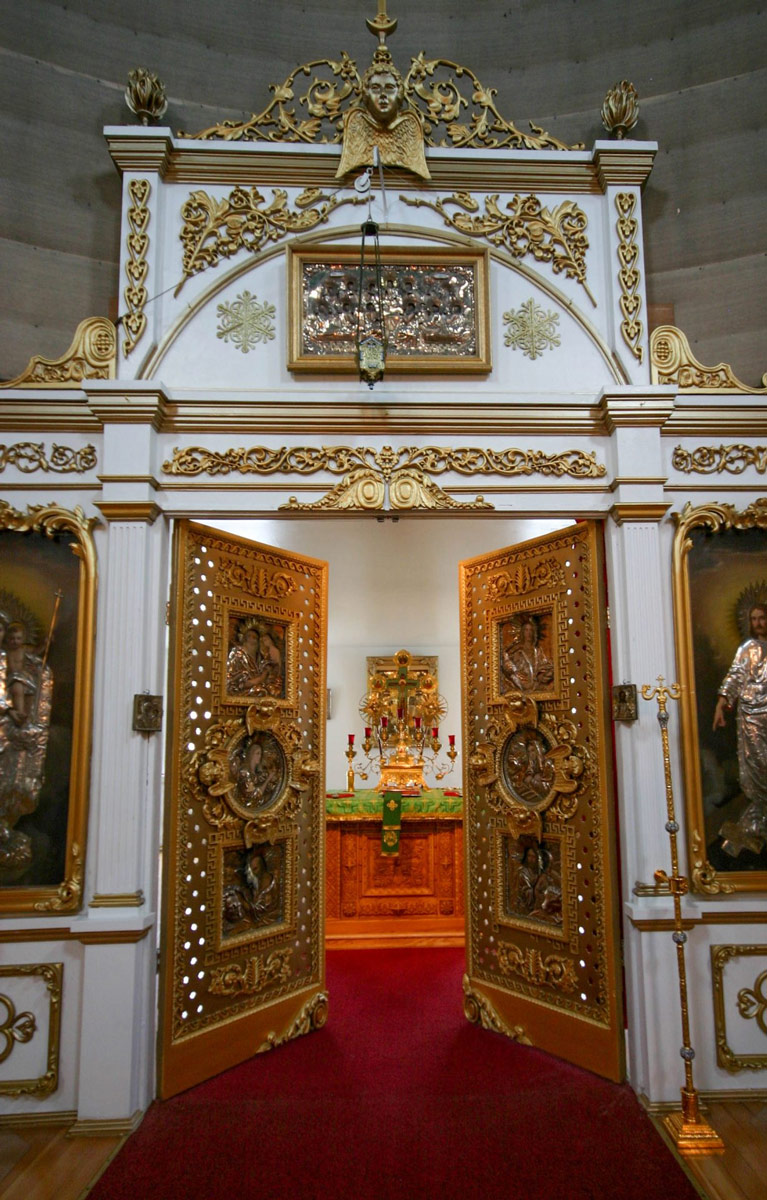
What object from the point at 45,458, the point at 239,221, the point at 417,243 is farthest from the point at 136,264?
the point at 417,243

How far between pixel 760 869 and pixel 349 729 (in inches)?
219

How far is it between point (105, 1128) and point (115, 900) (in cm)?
98

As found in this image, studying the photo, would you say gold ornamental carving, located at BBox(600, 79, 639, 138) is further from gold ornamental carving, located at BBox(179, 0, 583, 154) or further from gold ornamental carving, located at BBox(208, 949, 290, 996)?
gold ornamental carving, located at BBox(208, 949, 290, 996)

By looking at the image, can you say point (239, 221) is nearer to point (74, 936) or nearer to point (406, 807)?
point (74, 936)

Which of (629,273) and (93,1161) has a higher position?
(629,273)

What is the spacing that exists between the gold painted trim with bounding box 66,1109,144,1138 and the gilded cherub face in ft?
17.4

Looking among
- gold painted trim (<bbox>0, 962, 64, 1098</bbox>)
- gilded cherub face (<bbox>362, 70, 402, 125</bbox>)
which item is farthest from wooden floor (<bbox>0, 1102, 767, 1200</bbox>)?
gilded cherub face (<bbox>362, 70, 402, 125</bbox>)

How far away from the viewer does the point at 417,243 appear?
4.30 meters

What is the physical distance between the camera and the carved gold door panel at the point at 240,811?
3.84 m

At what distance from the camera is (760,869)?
3.84 meters

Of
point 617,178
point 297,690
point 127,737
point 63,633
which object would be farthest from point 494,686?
point 617,178

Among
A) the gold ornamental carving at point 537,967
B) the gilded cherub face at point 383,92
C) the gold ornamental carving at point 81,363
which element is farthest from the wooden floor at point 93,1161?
the gilded cherub face at point 383,92

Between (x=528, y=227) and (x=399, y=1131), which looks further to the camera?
(x=528, y=227)

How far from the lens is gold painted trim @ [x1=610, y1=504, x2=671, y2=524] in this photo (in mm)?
3957
